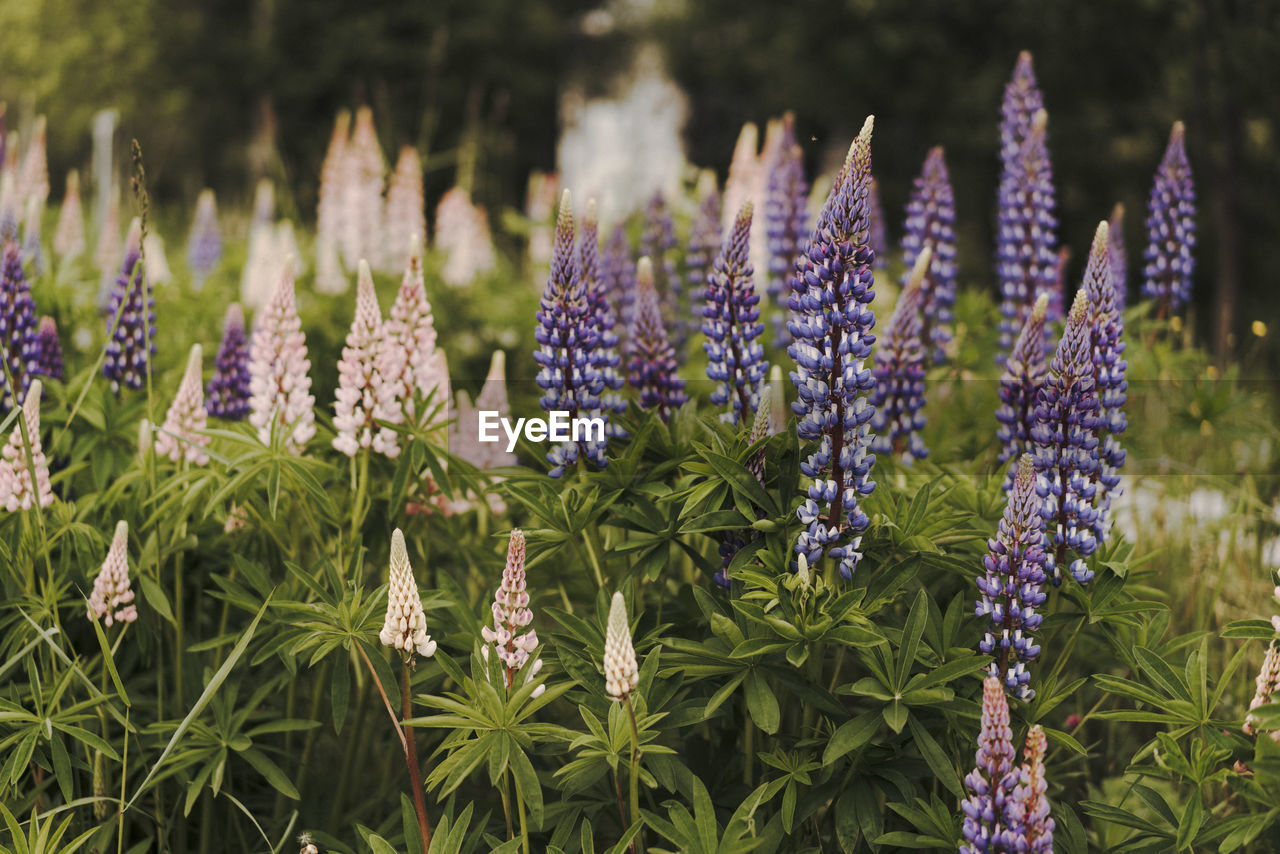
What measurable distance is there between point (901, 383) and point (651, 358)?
84cm

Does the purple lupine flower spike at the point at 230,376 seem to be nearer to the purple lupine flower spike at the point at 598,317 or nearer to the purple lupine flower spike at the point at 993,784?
the purple lupine flower spike at the point at 598,317

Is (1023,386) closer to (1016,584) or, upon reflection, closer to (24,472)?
(1016,584)

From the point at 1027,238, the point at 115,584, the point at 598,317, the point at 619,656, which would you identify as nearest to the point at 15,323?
the point at 115,584

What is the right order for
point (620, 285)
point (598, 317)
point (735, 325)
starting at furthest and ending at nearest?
point (620, 285), point (598, 317), point (735, 325)

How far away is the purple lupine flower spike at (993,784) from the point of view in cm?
193

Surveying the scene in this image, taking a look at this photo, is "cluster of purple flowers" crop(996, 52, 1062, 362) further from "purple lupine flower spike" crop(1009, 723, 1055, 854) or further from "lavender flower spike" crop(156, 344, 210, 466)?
"lavender flower spike" crop(156, 344, 210, 466)

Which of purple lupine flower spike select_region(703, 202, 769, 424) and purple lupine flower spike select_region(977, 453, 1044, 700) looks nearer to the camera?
purple lupine flower spike select_region(977, 453, 1044, 700)

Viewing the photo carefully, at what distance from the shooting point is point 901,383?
3312 mm

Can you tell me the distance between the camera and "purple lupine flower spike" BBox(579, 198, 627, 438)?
281 centimetres

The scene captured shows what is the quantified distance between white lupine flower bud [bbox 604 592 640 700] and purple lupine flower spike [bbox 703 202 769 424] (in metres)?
0.92

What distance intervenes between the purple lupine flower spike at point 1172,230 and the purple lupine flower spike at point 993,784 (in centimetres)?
271

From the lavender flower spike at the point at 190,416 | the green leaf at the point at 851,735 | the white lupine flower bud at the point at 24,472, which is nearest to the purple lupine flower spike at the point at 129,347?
the lavender flower spike at the point at 190,416

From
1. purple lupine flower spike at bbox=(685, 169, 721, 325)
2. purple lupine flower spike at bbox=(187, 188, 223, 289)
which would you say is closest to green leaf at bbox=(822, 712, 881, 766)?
purple lupine flower spike at bbox=(685, 169, 721, 325)

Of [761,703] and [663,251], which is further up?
[663,251]
